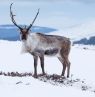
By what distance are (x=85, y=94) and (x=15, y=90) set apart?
2.04 metres

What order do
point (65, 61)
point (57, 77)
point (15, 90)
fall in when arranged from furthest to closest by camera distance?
point (65, 61) → point (57, 77) → point (15, 90)

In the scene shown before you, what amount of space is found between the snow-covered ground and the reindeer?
1.79ft

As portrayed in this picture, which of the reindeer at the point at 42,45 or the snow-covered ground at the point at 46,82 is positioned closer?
the snow-covered ground at the point at 46,82

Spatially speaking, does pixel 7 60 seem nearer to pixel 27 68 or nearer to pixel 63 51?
pixel 27 68

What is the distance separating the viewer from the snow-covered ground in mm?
14961

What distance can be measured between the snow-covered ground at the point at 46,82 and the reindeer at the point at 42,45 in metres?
0.54

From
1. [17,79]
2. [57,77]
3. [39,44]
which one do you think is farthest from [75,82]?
[17,79]

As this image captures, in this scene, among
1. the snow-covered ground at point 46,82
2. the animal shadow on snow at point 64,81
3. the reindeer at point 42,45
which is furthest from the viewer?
the reindeer at point 42,45

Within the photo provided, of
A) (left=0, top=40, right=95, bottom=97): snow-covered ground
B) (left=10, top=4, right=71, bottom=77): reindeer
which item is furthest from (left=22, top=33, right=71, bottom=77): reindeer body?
(left=0, top=40, right=95, bottom=97): snow-covered ground

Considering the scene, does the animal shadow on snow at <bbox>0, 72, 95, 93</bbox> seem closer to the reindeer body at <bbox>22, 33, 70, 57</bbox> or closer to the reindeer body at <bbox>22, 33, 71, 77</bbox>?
the reindeer body at <bbox>22, 33, 71, 77</bbox>

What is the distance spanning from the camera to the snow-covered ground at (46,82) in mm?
14961

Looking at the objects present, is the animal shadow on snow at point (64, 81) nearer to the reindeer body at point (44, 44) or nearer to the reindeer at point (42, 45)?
the reindeer at point (42, 45)

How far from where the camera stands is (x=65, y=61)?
21.8m

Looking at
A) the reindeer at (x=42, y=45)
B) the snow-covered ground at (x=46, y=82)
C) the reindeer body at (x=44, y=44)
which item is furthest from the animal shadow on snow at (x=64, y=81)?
the reindeer body at (x=44, y=44)
